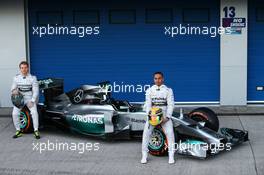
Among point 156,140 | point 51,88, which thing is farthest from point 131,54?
point 156,140

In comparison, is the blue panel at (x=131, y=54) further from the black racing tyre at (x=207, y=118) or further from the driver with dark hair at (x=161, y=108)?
the driver with dark hair at (x=161, y=108)

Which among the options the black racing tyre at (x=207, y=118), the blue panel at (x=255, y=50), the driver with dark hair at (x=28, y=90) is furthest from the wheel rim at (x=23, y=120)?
the blue panel at (x=255, y=50)

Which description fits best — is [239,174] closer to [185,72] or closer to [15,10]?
[185,72]

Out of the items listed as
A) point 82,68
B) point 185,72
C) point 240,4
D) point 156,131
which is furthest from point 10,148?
point 240,4

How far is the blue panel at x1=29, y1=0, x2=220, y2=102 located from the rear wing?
231 cm

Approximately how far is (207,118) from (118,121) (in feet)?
5.79

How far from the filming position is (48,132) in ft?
41.4

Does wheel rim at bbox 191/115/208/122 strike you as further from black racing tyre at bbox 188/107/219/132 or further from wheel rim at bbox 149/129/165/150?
wheel rim at bbox 149/129/165/150

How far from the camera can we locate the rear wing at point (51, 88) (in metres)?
12.6

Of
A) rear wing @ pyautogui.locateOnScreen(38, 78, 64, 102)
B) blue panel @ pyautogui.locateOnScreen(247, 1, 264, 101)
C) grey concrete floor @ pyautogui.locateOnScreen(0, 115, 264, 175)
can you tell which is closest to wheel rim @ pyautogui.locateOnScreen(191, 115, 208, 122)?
grey concrete floor @ pyautogui.locateOnScreen(0, 115, 264, 175)

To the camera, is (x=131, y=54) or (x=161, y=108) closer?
(x=161, y=108)

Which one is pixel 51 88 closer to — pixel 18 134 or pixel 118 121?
pixel 18 134

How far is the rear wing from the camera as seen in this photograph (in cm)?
1264

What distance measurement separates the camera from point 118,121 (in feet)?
37.6
